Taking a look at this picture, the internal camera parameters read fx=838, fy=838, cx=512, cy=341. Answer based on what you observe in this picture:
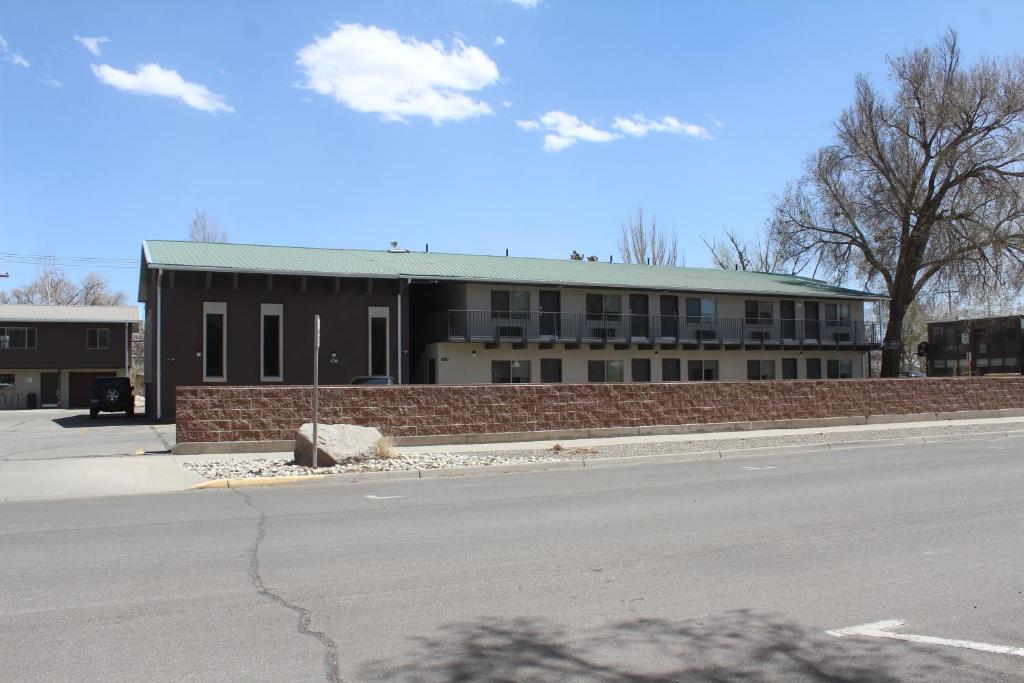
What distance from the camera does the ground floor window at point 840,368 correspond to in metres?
46.0

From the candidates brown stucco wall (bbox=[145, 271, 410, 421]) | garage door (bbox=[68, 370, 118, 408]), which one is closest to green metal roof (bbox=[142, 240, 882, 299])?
brown stucco wall (bbox=[145, 271, 410, 421])

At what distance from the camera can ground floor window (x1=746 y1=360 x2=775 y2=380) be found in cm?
4338

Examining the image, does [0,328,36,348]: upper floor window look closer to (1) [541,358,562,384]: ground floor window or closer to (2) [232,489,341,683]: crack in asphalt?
(1) [541,358,562,384]: ground floor window

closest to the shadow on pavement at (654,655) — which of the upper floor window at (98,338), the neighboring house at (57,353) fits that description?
the neighboring house at (57,353)

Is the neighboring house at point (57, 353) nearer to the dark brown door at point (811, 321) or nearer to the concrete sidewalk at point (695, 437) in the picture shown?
the dark brown door at point (811, 321)

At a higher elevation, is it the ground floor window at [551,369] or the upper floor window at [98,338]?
the upper floor window at [98,338]

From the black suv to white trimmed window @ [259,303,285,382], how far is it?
8809 mm

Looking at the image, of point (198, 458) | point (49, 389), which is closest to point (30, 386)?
point (49, 389)

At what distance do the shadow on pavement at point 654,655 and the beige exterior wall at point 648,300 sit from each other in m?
31.3

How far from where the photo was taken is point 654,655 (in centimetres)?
500

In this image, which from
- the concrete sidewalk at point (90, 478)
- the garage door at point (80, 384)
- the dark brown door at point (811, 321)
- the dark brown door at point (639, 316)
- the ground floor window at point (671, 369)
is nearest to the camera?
the concrete sidewalk at point (90, 478)

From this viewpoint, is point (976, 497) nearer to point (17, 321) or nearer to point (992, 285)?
point (992, 285)

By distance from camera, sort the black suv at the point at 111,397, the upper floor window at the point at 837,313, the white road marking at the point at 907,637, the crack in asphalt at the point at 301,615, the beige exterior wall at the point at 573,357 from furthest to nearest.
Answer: the upper floor window at the point at 837,313, the black suv at the point at 111,397, the beige exterior wall at the point at 573,357, the white road marking at the point at 907,637, the crack in asphalt at the point at 301,615

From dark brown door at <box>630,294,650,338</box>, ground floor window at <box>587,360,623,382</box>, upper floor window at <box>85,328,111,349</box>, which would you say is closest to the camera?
ground floor window at <box>587,360,623,382</box>
